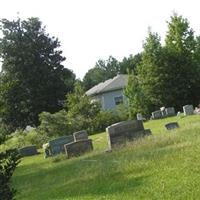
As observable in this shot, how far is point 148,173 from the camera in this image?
1174 cm

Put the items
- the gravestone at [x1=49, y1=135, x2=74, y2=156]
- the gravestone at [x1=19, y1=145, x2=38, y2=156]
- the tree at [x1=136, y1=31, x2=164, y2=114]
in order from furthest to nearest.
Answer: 1. the tree at [x1=136, y1=31, x2=164, y2=114]
2. the gravestone at [x1=19, y1=145, x2=38, y2=156]
3. the gravestone at [x1=49, y1=135, x2=74, y2=156]

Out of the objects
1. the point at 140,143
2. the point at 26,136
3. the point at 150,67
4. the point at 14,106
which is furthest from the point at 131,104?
the point at 140,143

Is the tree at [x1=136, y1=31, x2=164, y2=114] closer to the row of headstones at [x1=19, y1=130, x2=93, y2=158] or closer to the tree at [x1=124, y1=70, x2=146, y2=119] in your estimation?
the tree at [x1=124, y1=70, x2=146, y2=119]

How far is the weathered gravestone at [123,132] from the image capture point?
2050 centimetres

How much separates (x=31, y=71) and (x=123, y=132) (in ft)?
138

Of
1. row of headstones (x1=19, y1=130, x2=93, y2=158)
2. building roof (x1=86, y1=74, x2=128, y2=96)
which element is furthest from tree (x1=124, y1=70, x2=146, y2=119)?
row of headstones (x1=19, y1=130, x2=93, y2=158)

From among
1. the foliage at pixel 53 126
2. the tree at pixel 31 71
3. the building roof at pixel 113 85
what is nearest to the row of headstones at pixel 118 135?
the foliage at pixel 53 126

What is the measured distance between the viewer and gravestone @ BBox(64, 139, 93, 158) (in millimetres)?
21500

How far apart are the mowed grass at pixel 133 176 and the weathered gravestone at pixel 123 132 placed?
8.98 ft

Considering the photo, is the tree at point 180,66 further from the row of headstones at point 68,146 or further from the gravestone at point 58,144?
the gravestone at point 58,144

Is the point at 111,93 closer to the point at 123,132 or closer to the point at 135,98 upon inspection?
the point at 135,98

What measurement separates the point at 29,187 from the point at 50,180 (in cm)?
64

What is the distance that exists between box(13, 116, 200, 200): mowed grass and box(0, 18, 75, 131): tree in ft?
142

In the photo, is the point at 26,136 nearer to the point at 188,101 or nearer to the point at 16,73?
the point at 188,101
